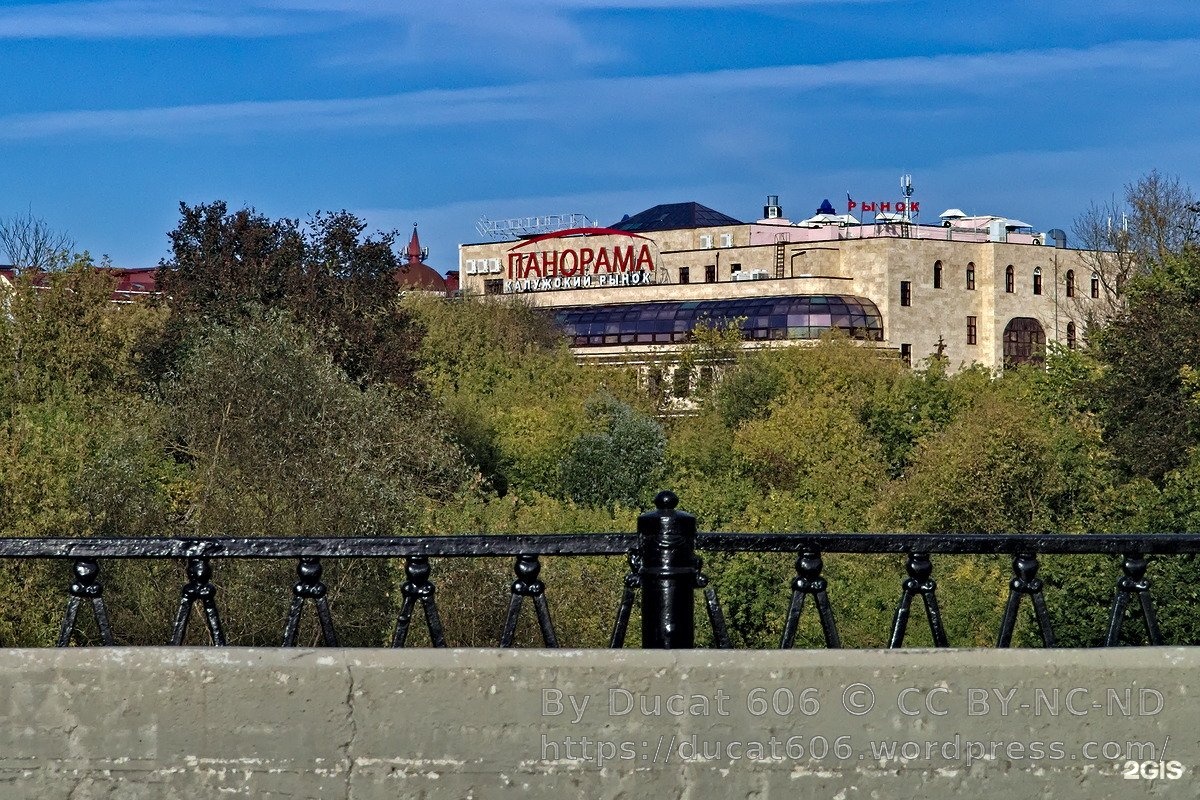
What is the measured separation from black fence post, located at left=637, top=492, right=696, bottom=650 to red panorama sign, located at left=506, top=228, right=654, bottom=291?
388ft

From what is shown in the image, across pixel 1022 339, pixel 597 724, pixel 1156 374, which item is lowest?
pixel 597 724

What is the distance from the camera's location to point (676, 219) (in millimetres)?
133250

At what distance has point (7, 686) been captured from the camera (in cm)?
644

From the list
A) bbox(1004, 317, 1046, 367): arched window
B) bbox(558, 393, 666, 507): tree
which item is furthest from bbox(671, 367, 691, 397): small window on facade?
bbox(1004, 317, 1046, 367): arched window

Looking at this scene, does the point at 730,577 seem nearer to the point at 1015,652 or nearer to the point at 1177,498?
the point at 1177,498

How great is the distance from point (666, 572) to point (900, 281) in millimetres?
111595

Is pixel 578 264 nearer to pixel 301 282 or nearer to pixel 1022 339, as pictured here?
pixel 1022 339

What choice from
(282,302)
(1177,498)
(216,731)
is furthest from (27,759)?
(282,302)

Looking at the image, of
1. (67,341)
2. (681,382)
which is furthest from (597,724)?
(681,382)

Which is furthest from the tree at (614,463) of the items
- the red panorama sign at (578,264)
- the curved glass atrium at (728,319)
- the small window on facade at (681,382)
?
the red panorama sign at (578,264)

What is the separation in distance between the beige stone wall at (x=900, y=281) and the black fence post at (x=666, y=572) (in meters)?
106

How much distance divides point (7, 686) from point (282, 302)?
56.3m

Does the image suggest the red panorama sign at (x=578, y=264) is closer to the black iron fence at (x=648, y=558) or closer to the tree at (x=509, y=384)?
the tree at (x=509, y=384)

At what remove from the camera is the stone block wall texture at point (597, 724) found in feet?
20.7
